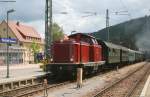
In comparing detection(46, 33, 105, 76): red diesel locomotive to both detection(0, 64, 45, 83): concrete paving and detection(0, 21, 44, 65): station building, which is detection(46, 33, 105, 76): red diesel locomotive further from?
detection(0, 21, 44, 65): station building

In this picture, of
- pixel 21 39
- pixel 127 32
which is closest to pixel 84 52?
pixel 21 39

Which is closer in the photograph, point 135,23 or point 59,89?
point 59,89

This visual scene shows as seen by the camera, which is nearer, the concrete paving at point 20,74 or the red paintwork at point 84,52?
A: the red paintwork at point 84,52

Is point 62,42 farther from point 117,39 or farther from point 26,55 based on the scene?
point 117,39

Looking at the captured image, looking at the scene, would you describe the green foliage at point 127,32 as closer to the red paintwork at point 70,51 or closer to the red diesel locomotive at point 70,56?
the red diesel locomotive at point 70,56

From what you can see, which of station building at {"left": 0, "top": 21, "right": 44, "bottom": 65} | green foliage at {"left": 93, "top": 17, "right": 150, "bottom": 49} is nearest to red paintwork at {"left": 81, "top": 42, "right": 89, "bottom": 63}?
station building at {"left": 0, "top": 21, "right": 44, "bottom": 65}

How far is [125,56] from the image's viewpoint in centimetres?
6500

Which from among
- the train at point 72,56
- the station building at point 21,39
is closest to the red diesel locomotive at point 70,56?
the train at point 72,56

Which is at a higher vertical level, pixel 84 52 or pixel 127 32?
pixel 127 32

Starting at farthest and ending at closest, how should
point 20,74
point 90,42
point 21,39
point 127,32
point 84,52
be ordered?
point 127,32, point 21,39, point 20,74, point 90,42, point 84,52

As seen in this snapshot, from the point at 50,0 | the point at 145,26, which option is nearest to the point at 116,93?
the point at 50,0

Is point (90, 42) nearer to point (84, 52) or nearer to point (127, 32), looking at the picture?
point (84, 52)

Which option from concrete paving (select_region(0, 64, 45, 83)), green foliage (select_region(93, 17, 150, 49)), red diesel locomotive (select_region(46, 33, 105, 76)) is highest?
green foliage (select_region(93, 17, 150, 49))

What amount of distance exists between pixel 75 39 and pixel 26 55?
2943 inches
